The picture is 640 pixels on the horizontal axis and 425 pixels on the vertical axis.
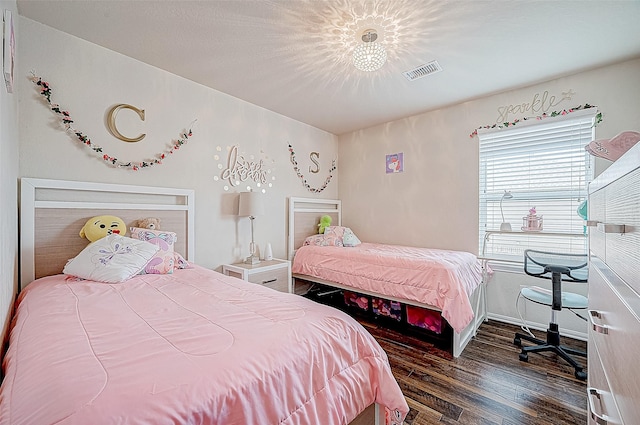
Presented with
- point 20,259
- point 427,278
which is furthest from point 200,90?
point 427,278

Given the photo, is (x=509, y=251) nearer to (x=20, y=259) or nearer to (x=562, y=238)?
(x=562, y=238)

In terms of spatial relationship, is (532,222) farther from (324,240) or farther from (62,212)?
(62,212)

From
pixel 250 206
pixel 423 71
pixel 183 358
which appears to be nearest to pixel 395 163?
pixel 423 71

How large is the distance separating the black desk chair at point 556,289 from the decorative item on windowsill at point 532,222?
0.60 m

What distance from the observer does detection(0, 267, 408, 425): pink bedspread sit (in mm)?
652

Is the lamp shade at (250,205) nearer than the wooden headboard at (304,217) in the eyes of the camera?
Yes

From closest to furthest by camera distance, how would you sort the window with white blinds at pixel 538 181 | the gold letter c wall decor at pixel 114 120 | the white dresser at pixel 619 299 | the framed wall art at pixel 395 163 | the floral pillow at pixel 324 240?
the white dresser at pixel 619 299, the gold letter c wall decor at pixel 114 120, the window with white blinds at pixel 538 181, the floral pillow at pixel 324 240, the framed wall art at pixel 395 163

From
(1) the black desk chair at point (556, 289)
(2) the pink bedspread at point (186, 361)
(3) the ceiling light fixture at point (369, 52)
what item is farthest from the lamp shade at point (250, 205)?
(1) the black desk chair at point (556, 289)

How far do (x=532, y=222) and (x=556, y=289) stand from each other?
869mm

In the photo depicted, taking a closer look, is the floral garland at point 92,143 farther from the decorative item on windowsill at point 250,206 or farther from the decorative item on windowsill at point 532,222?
the decorative item on windowsill at point 532,222

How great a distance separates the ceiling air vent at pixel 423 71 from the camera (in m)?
2.37

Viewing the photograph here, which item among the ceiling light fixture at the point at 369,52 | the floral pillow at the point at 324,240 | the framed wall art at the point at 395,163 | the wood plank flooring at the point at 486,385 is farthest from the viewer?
the framed wall art at the point at 395,163

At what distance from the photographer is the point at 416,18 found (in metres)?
1.81

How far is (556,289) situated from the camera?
208 cm
